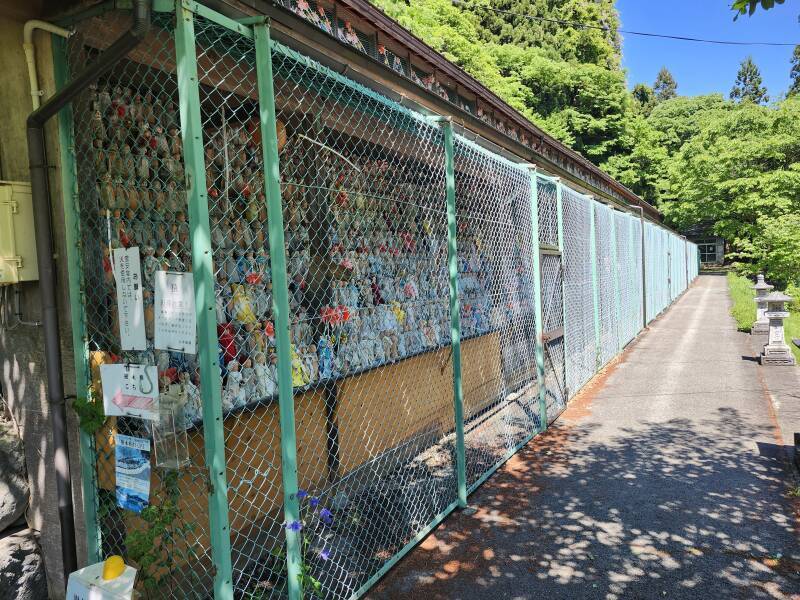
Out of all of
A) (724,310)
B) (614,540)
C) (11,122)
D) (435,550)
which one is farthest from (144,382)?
(724,310)

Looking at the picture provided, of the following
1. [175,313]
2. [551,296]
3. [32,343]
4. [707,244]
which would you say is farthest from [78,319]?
[707,244]

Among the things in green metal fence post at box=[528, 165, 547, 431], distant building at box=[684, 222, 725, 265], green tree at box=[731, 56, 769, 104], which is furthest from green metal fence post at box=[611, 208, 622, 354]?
green tree at box=[731, 56, 769, 104]

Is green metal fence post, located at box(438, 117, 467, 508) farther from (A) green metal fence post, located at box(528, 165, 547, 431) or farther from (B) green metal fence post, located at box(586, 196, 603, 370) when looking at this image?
(B) green metal fence post, located at box(586, 196, 603, 370)

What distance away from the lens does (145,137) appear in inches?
127

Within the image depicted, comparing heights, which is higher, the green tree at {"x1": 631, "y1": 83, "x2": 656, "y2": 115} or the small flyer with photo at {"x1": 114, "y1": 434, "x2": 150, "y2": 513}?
the green tree at {"x1": 631, "y1": 83, "x2": 656, "y2": 115}

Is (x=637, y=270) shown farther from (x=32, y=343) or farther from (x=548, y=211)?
(x=32, y=343)

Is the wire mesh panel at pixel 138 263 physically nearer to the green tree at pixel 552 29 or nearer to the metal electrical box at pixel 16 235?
the metal electrical box at pixel 16 235

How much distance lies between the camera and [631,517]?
387 cm

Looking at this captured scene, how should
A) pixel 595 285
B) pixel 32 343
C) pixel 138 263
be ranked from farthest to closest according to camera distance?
pixel 595 285, pixel 32 343, pixel 138 263

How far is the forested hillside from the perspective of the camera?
2416cm

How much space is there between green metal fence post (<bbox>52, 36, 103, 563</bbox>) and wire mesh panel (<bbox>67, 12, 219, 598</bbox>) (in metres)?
0.03

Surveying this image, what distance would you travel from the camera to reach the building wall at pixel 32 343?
8.51 feet

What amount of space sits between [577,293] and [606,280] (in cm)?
222

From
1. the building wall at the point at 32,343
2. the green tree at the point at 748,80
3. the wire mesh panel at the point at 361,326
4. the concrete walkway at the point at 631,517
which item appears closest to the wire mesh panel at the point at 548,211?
the wire mesh panel at the point at 361,326
